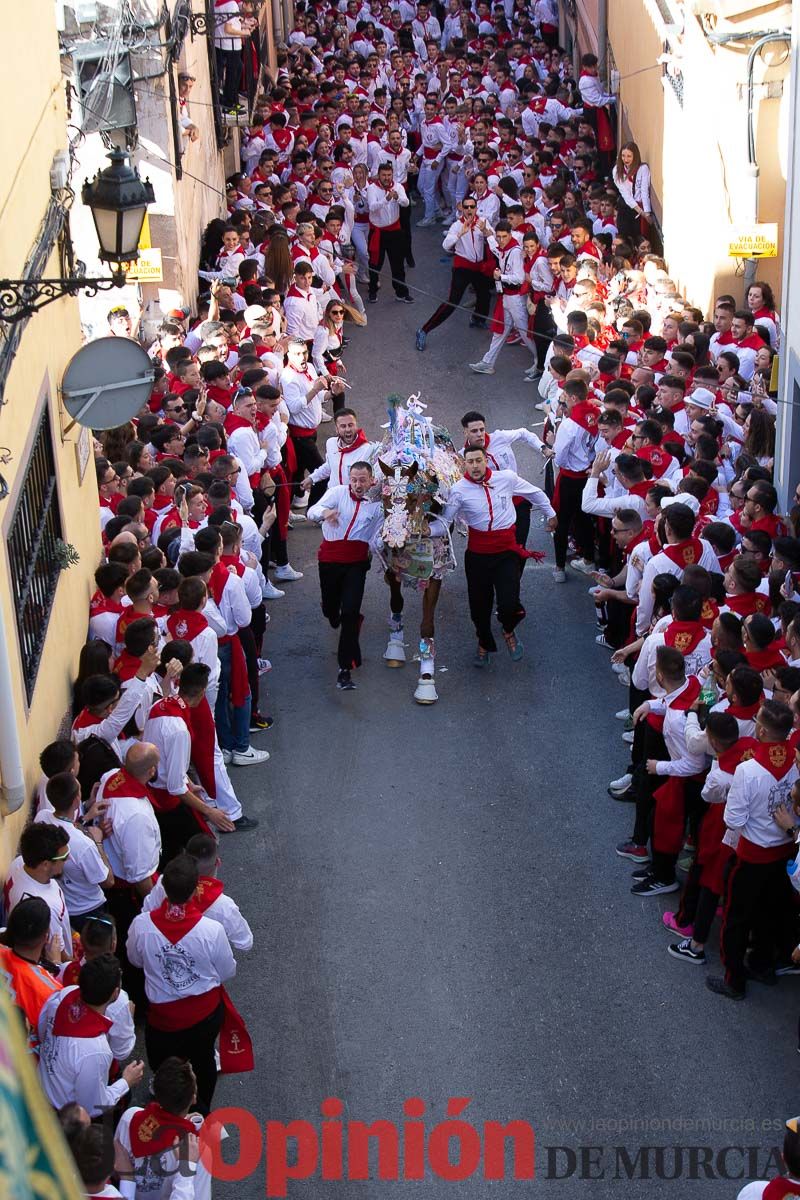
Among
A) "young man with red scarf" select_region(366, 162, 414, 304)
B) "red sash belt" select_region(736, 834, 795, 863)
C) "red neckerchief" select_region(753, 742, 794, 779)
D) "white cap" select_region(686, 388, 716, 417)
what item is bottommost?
"red sash belt" select_region(736, 834, 795, 863)

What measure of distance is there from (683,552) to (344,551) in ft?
8.03

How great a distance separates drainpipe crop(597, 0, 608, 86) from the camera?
2344cm

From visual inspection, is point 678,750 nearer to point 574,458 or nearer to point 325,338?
point 574,458

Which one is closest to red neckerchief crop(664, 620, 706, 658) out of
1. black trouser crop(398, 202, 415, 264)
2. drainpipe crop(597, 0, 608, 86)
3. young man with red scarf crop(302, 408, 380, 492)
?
young man with red scarf crop(302, 408, 380, 492)

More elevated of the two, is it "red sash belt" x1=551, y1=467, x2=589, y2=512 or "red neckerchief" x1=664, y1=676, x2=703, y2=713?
"red sash belt" x1=551, y1=467, x2=589, y2=512

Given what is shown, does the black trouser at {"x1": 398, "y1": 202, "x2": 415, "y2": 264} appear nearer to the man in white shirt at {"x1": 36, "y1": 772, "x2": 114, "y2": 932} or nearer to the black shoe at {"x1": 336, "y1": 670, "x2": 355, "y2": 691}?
the black shoe at {"x1": 336, "y1": 670, "x2": 355, "y2": 691}

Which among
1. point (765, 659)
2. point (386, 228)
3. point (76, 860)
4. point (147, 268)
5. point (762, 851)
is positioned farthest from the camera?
point (386, 228)

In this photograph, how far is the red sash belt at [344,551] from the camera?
34.2 ft

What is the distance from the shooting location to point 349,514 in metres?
10.3

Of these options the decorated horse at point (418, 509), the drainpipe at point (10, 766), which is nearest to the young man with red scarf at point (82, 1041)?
the drainpipe at point (10, 766)

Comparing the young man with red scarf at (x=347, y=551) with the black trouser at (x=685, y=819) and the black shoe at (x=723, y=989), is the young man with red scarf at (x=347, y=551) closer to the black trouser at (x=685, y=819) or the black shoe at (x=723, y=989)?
the black trouser at (x=685, y=819)

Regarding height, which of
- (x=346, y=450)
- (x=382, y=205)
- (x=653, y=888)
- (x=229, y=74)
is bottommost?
(x=653, y=888)

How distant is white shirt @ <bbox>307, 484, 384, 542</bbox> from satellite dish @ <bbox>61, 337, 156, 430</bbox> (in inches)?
98.4

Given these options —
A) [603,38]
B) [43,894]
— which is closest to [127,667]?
[43,894]
